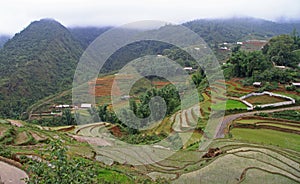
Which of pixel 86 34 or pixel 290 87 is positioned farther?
pixel 86 34

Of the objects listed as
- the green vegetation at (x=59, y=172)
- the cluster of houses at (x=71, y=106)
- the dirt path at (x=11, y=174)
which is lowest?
the cluster of houses at (x=71, y=106)

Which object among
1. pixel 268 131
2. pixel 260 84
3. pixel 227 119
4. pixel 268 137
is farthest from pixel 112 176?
pixel 260 84

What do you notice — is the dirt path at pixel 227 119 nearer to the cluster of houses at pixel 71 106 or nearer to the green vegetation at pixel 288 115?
the green vegetation at pixel 288 115

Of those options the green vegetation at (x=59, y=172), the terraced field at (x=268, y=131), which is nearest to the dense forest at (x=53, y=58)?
the terraced field at (x=268, y=131)

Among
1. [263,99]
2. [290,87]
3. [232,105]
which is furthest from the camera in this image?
[290,87]

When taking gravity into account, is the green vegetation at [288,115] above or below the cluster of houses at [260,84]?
below

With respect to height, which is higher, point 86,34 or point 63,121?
point 86,34

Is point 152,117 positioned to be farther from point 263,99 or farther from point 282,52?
point 282,52
